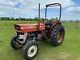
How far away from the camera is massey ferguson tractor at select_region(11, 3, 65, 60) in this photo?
6926 mm

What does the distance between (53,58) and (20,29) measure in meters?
1.75

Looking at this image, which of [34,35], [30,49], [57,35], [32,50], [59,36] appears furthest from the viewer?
[59,36]

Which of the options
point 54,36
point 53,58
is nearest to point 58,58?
point 53,58

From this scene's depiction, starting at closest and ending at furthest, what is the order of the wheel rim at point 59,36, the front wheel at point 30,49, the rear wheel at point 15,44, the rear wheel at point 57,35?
the front wheel at point 30,49 < the rear wheel at point 15,44 < the rear wheel at point 57,35 < the wheel rim at point 59,36

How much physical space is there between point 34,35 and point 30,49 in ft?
3.61

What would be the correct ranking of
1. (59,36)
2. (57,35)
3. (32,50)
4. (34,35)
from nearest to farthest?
(32,50), (34,35), (57,35), (59,36)

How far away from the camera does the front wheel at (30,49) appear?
6.70 meters

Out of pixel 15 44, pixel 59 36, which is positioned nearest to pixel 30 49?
pixel 15 44

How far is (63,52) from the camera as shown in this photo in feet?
26.7

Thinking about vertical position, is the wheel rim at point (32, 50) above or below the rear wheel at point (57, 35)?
below

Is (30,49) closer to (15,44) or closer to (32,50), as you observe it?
(32,50)

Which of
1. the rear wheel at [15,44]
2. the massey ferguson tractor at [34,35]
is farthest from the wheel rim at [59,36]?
the rear wheel at [15,44]

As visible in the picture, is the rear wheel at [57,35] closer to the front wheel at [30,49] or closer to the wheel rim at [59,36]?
the wheel rim at [59,36]

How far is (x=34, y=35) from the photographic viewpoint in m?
7.88
